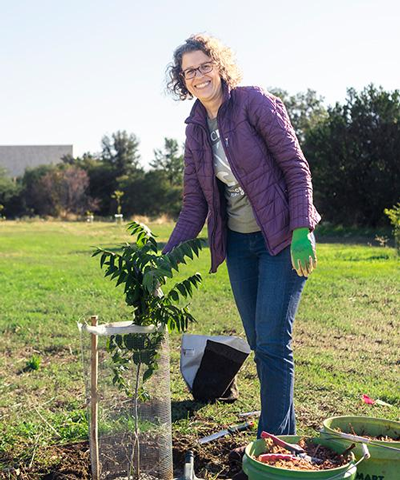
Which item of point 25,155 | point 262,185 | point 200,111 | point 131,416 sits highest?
point 25,155

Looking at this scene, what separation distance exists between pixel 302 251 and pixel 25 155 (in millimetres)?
89603

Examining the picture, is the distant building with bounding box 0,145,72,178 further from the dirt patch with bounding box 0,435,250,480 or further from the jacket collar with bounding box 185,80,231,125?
the jacket collar with bounding box 185,80,231,125

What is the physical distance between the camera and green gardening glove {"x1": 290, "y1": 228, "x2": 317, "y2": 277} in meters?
3.50

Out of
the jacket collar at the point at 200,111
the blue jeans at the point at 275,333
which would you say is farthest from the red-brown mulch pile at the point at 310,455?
the jacket collar at the point at 200,111

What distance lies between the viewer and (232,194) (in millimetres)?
3852

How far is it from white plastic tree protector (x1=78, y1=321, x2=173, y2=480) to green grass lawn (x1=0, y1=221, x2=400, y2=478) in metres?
0.54

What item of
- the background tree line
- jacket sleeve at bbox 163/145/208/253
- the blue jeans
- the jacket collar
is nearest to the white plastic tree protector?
the blue jeans

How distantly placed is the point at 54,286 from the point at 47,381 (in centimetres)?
622

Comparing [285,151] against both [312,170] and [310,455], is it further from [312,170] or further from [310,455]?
[312,170]

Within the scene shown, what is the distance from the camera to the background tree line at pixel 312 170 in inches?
1139

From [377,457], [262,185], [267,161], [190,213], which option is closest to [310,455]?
[377,457]

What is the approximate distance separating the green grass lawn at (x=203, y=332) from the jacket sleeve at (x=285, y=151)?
3.40 feet

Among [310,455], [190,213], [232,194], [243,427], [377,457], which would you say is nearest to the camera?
[377,457]

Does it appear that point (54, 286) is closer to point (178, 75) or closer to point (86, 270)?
point (86, 270)
